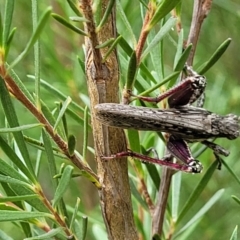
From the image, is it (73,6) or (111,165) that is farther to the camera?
(111,165)

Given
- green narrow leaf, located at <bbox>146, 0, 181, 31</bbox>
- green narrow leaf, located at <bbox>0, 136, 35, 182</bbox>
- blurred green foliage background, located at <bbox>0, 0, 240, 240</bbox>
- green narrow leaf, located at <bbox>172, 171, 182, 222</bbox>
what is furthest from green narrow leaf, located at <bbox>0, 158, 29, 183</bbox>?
blurred green foliage background, located at <bbox>0, 0, 240, 240</bbox>

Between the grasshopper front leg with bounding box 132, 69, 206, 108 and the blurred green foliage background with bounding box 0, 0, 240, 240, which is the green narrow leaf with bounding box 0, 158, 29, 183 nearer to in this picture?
the grasshopper front leg with bounding box 132, 69, 206, 108

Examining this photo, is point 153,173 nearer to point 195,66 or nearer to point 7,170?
point 7,170

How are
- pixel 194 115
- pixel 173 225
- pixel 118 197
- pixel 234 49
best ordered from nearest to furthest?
1. pixel 118 197
2. pixel 173 225
3. pixel 194 115
4. pixel 234 49

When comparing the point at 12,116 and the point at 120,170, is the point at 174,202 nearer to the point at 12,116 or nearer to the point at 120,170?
the point at 120,170

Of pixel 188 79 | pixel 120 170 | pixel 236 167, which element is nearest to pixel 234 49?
pixel 236 167

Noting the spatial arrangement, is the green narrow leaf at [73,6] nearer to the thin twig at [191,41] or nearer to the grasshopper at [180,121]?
the grasshopper at [180,121]

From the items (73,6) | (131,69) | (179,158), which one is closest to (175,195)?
(179,158)
